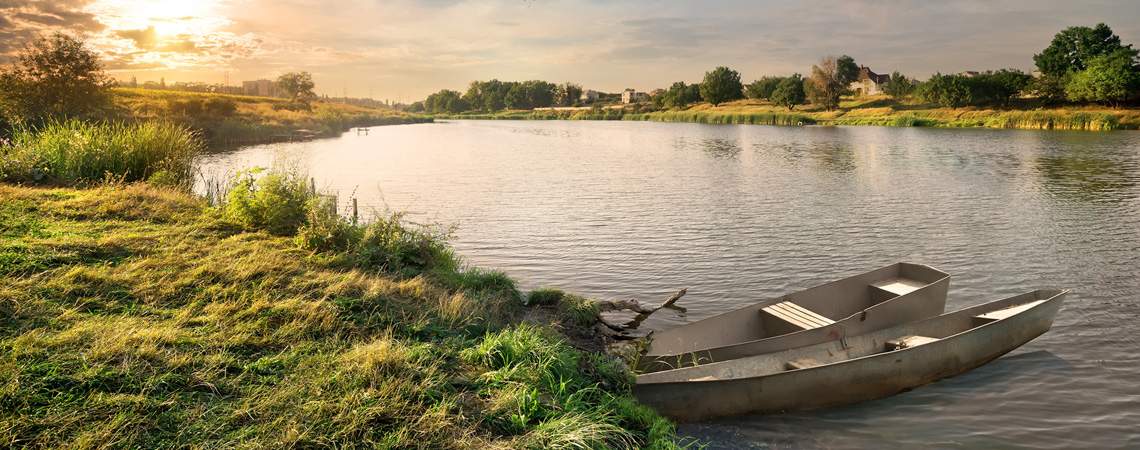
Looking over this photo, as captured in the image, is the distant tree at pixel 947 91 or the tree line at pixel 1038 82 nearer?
the tree line at pixel 1038 82

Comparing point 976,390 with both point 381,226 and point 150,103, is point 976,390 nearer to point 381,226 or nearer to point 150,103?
point 381,226

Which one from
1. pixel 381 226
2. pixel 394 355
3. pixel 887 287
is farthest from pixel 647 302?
pixel 394 355

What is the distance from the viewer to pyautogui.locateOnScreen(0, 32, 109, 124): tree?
3400 centimetres

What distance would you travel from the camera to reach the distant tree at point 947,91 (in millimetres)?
81938

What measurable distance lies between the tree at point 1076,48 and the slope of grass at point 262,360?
340ft

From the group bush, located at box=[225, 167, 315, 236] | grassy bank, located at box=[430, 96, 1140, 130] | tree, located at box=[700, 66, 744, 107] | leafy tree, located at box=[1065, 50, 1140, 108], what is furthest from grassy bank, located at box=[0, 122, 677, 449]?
tree, located at box=[700, 66, 744, 107]

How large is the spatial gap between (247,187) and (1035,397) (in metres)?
13.2

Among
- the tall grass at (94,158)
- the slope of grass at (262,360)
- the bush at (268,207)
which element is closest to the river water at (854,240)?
the bush at (268,207)

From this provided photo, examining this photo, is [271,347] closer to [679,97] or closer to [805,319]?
[805,319]


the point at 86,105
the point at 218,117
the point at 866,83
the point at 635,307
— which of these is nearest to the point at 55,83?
the point at 86,105

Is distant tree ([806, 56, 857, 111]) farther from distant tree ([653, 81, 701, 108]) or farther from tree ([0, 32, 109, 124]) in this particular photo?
tree ([0, 32, 109, 124])

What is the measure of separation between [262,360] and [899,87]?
12132 cm

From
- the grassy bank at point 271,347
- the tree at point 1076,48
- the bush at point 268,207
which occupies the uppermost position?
the tree at point 1076,48

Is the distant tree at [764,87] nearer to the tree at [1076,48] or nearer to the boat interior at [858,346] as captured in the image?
the tree at [1076,48]
